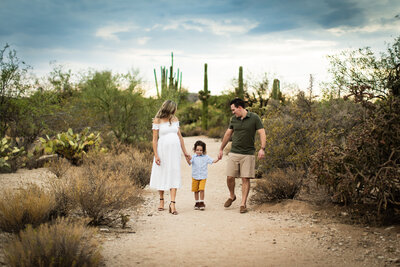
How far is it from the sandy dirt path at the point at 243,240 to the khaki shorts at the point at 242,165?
0.73 meters

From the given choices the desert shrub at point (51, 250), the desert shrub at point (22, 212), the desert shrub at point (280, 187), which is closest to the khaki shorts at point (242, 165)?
the desert shrub at point (280, 187)

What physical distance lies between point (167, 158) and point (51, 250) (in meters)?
3.53

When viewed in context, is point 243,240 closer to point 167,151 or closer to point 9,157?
point 167,151

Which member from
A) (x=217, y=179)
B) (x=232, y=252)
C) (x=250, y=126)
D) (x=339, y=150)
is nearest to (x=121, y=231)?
(x=232, y=252)

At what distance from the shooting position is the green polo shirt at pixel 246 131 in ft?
24.2

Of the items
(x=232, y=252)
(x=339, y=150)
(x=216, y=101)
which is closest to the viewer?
(x=232, y=252)

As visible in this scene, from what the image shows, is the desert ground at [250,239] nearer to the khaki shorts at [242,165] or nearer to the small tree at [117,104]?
the khaki shorts at [242,165]

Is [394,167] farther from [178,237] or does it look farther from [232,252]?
[178,237]

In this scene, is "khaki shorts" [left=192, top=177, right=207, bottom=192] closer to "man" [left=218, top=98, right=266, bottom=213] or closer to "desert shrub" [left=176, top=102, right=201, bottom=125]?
"man" [left=218, top=98, right=266, bottom=213]

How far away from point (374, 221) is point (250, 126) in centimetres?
265

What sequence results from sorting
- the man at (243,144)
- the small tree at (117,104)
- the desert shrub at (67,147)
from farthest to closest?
the small tree at (117,104) < the desert shrub at (67,147) < the man at (243,144)

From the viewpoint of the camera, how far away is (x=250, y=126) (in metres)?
7.34

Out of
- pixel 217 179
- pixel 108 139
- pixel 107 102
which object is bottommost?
pixel 217 179

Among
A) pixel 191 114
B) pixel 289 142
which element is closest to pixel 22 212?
pixel 289 142
